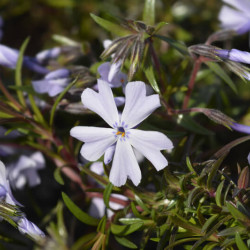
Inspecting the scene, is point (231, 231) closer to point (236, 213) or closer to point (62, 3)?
point (236, 213)

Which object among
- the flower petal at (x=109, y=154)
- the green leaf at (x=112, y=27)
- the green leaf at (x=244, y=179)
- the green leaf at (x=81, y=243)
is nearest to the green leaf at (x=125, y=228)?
the green leaf at (x=81, y=243)

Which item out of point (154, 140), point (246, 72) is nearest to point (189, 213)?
point (154, 140)

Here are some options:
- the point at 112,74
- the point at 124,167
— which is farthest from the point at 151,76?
the point at 124,167

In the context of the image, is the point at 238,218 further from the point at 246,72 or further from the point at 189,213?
the point at 246,72

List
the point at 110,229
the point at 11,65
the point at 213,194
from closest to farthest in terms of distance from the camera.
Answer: the point at 213,194 → the point at 110,229 → the point at 11,65

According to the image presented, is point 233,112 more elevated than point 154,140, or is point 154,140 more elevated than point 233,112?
point 233,112

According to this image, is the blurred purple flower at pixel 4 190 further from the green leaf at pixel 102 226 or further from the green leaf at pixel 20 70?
the green leaf at pixel 20 70
